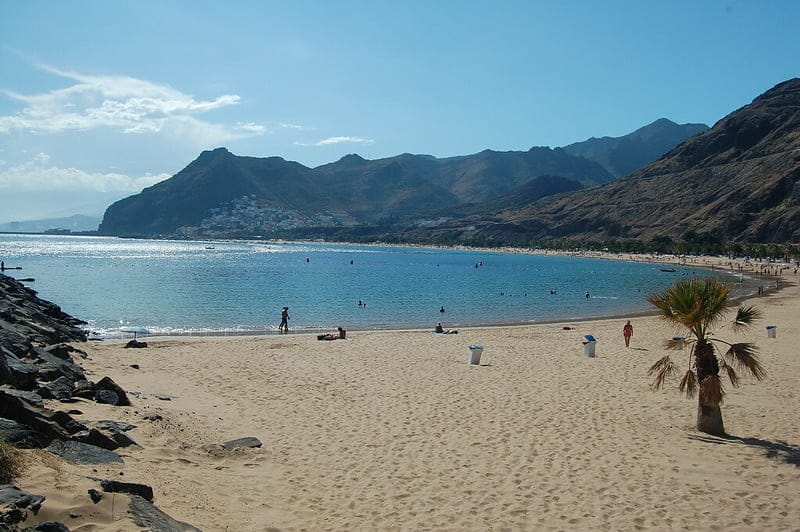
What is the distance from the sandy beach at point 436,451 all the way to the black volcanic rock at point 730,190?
5055 inches

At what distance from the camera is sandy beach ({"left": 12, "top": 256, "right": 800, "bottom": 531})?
780 centimetres

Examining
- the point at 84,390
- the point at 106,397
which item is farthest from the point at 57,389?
the point at 106,397

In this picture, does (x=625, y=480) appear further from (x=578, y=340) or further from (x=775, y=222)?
(x=775, y=222)

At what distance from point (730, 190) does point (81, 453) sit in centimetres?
17063

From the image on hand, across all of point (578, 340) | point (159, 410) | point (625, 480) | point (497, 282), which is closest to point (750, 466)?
point (625, 480)

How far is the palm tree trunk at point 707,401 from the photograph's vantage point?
38.1ft

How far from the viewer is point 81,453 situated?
24.7ft

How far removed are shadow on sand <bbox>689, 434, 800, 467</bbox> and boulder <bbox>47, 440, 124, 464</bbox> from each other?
10.3 meters

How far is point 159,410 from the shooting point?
12.2 m

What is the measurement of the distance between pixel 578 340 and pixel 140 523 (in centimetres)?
2430

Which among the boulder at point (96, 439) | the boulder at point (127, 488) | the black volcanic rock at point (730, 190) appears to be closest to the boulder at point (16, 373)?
the boulder at point (96, 439)

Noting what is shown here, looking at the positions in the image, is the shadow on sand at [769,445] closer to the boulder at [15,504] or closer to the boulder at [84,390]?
the boulder at [15,504]

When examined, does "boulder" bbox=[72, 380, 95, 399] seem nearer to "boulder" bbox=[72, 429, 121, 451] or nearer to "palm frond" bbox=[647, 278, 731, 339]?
"boulder" bbox=[72, 429, 121, 451]

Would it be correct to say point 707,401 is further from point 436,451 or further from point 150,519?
point 150,519
